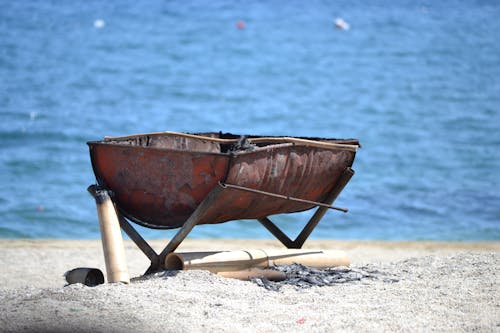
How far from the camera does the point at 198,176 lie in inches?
233

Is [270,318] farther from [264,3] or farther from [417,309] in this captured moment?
[264,3]

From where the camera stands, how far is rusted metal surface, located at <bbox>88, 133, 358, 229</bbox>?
590cm

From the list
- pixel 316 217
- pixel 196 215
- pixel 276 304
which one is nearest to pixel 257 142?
pixel 196 215

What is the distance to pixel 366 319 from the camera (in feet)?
16.8

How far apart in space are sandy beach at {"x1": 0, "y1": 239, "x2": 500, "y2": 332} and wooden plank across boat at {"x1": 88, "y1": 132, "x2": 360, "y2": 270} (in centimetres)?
48

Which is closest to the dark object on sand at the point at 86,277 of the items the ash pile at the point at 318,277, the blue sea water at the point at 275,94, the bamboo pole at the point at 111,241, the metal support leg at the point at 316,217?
the bamboo pole at the point at 111,241

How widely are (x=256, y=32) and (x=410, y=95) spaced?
8372 mm

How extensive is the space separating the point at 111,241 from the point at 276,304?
1.23 m

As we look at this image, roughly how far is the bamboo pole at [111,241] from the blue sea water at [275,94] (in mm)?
6505

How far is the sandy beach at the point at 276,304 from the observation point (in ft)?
15.9

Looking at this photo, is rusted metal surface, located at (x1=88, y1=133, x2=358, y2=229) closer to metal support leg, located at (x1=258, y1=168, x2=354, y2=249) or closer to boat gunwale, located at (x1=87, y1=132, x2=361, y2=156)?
boat gunwale, located at (x1=87, y1=132, x2=361, y2=156)

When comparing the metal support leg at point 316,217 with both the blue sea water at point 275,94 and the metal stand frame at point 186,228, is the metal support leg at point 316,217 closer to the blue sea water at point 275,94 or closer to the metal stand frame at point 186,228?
the metal stand frame at point 186,228

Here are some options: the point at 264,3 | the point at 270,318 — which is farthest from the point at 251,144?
the point at 264,3

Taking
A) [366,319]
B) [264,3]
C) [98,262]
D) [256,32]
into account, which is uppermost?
[264,3]
